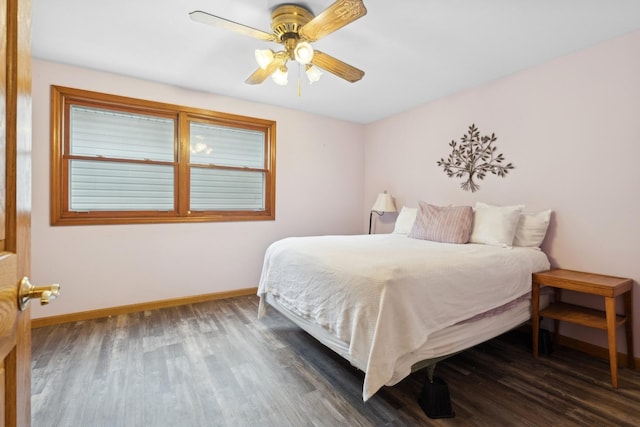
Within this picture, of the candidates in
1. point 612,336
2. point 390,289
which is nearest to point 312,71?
point 390,289

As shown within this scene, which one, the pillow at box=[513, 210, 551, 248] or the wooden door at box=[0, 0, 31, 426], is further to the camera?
the pillow at box=[513, 210, 551, 248]

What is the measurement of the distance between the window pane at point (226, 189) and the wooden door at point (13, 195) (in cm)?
284

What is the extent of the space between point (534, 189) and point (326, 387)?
2408 mm

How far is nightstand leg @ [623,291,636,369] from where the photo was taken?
6.89ft

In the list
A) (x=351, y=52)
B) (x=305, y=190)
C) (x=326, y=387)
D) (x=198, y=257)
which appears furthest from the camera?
(x=305, y=190)

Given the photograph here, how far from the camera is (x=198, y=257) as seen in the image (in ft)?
11.0

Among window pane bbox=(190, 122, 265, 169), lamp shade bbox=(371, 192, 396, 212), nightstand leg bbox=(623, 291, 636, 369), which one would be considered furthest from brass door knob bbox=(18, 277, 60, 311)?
lamp shade bbox=(371, 192, 396, 212)

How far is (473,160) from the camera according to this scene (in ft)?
10.3

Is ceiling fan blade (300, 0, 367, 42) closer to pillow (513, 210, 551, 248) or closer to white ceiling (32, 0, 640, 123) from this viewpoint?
white ceiling (32, 0, 640, 123)

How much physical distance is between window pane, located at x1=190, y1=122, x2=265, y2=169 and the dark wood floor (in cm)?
191

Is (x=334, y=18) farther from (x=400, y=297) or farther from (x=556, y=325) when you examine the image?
(x=556, y=325)

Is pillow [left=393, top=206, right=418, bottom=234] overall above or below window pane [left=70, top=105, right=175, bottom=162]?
below

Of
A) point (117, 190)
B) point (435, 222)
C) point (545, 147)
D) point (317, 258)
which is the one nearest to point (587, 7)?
point (545, 147)

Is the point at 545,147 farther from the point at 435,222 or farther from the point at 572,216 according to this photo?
the point at 435,222
